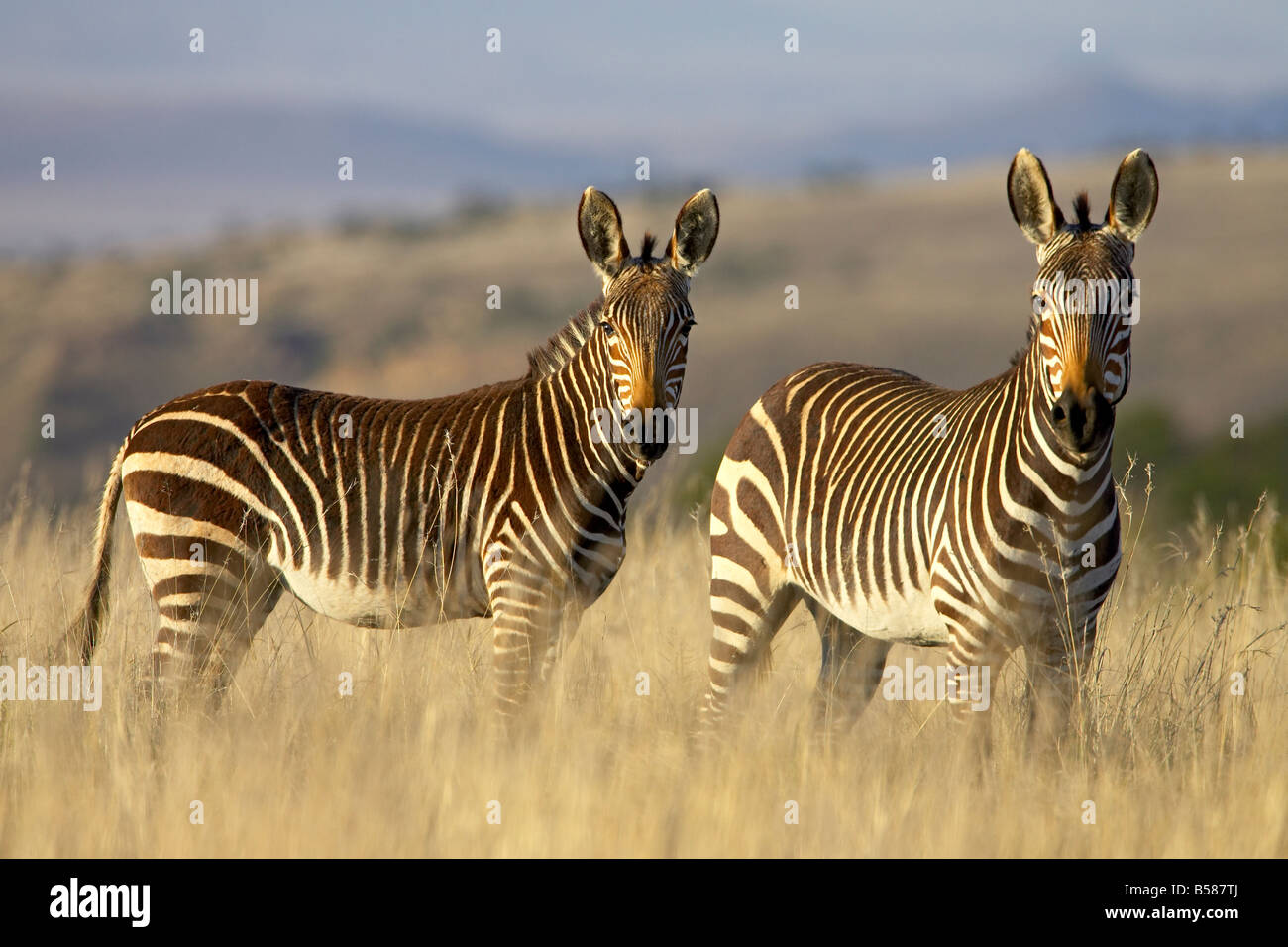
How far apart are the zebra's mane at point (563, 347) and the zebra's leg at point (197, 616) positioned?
1.90m

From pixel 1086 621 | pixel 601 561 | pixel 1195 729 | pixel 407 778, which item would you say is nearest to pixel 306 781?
pixel 407 778

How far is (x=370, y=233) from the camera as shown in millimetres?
73500

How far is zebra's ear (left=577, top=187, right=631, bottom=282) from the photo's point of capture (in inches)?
273

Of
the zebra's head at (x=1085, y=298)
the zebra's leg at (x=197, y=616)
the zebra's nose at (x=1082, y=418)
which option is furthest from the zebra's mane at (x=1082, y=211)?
the zebra's leg at (x=197, y=616)

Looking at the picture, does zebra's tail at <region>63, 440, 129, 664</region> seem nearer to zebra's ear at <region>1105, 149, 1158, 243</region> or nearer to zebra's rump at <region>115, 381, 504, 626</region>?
zebra's rump at <region>115, 381, 504, 626</region>

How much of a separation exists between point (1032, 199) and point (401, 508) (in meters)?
3.56

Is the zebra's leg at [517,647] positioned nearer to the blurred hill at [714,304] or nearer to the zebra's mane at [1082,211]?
the zebra's mane at [1082,211]

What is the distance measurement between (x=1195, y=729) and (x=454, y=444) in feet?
13.6

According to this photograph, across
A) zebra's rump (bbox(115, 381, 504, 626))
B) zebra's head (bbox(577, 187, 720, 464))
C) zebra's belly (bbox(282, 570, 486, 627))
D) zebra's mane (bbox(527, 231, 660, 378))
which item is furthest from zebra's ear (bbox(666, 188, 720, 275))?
zebra's belly (bbox(282, 570, 486, 627))

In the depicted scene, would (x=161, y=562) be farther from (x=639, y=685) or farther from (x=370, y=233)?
(x=370, y=233)

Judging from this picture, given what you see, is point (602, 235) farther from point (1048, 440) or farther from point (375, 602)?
point (1048, 440)

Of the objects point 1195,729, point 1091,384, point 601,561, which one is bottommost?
point 1195,729

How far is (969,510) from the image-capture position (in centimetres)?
596

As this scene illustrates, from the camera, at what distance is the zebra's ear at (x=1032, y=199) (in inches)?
232
